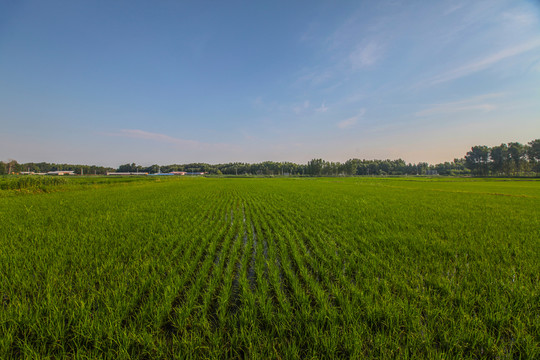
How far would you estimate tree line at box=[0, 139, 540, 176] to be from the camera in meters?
93.8

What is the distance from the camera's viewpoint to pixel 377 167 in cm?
14112

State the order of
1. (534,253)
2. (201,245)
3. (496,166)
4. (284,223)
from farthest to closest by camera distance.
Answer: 1. (496,166)
2. (284,223)
3. (201,245)
4. (534,253)

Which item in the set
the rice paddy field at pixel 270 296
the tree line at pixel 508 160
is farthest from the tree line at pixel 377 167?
the rice paddy field at pixel 270 296

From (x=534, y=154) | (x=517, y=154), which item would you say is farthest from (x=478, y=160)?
(x=534, y=154)

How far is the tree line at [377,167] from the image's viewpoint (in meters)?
93.8

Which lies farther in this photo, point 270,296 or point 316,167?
point 316,167

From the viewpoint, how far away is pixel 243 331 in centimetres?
242

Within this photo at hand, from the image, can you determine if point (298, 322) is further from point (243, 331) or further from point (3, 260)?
point (3, 260)

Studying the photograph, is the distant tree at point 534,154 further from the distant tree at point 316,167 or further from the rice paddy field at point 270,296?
the rice paddy field at point 270,296

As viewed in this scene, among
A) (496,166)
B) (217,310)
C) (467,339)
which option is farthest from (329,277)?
(496,166)

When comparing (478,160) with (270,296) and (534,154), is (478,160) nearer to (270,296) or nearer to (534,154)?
(534,154)

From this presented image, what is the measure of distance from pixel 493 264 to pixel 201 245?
24.2 feet

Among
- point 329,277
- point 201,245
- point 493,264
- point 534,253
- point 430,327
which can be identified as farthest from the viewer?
point 201,245

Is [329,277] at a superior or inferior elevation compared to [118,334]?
inferior
